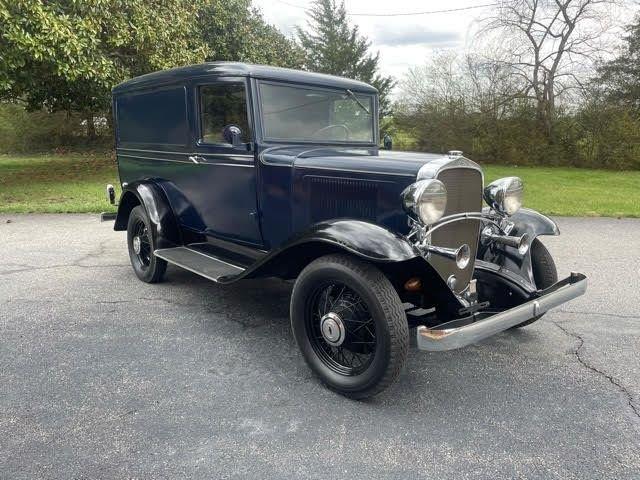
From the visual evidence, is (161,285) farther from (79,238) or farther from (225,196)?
(79,238)

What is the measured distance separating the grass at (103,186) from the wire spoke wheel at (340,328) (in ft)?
21.5

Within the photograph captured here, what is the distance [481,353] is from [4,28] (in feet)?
27.9

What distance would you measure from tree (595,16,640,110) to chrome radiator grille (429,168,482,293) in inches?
625

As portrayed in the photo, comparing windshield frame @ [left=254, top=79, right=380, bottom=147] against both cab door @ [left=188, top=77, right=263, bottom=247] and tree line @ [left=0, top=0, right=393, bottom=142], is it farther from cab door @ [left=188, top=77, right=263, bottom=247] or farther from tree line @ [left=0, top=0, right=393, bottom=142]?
tree line @ [left=0, top=0, right=393, bottom=142]

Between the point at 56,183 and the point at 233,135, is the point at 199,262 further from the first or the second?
the point at 56,183

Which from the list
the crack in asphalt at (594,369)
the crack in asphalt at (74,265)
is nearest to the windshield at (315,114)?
the crack in asphalt at (594,369)

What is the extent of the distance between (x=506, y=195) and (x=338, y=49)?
22.8 m

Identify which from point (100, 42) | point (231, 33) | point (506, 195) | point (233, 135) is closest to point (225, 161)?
point (233, 135)

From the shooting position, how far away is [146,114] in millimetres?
4719

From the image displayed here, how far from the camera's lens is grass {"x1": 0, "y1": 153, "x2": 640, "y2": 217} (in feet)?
28.5

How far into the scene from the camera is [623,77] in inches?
667

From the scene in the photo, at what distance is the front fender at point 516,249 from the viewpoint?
Answer: 3.32 meters

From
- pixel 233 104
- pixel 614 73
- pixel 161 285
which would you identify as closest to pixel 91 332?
pixel 161 285

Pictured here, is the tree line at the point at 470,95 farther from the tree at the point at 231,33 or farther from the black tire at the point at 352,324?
the black tire at the point at 352,324
